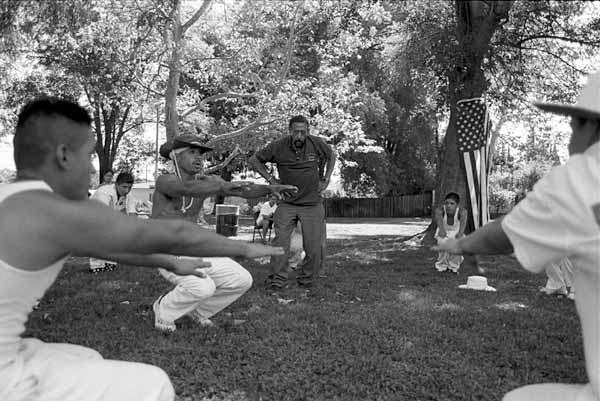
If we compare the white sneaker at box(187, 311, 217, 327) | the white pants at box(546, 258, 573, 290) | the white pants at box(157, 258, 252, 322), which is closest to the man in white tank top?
the white pants at box(157, 258, 252, 322)

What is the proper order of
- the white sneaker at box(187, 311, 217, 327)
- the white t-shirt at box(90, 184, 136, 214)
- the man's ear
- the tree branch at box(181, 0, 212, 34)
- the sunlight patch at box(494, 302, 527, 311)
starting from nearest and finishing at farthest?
1. the man's ear
2. the white sneaker at box(187, 311, 217, 327)
3. the sunlight patch at box(494, 302, 527, 311)
4. the white t-shirt at box(90, 184, 136, 214)
5. the tree branch at box(181, 0, 212, 34)

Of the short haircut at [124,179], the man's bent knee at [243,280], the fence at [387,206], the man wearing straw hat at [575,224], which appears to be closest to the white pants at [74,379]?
the man wearing straw hat at [575,224]

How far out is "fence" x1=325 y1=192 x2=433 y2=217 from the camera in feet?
139

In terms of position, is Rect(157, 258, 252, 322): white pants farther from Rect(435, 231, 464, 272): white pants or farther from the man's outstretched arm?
Rect(435, 231, 464, 272): white pants

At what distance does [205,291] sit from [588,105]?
13.3 feet

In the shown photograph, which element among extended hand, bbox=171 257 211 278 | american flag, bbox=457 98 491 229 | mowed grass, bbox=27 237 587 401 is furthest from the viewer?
american flag, bbox=457 98 491 229

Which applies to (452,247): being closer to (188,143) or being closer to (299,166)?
(188,143)

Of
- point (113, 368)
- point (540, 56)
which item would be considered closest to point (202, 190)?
point (113, 368)

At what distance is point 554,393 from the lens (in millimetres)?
2121

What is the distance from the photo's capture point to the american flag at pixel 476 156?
723 centimetres

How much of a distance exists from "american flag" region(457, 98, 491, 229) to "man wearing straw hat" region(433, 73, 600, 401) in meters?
5.30

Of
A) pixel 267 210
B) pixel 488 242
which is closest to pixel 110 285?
pixel 488 242

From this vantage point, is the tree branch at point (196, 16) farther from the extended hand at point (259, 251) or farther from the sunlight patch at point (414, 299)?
the extended hand at point (259, 251)

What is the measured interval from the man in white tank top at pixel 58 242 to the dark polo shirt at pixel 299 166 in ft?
19.0
